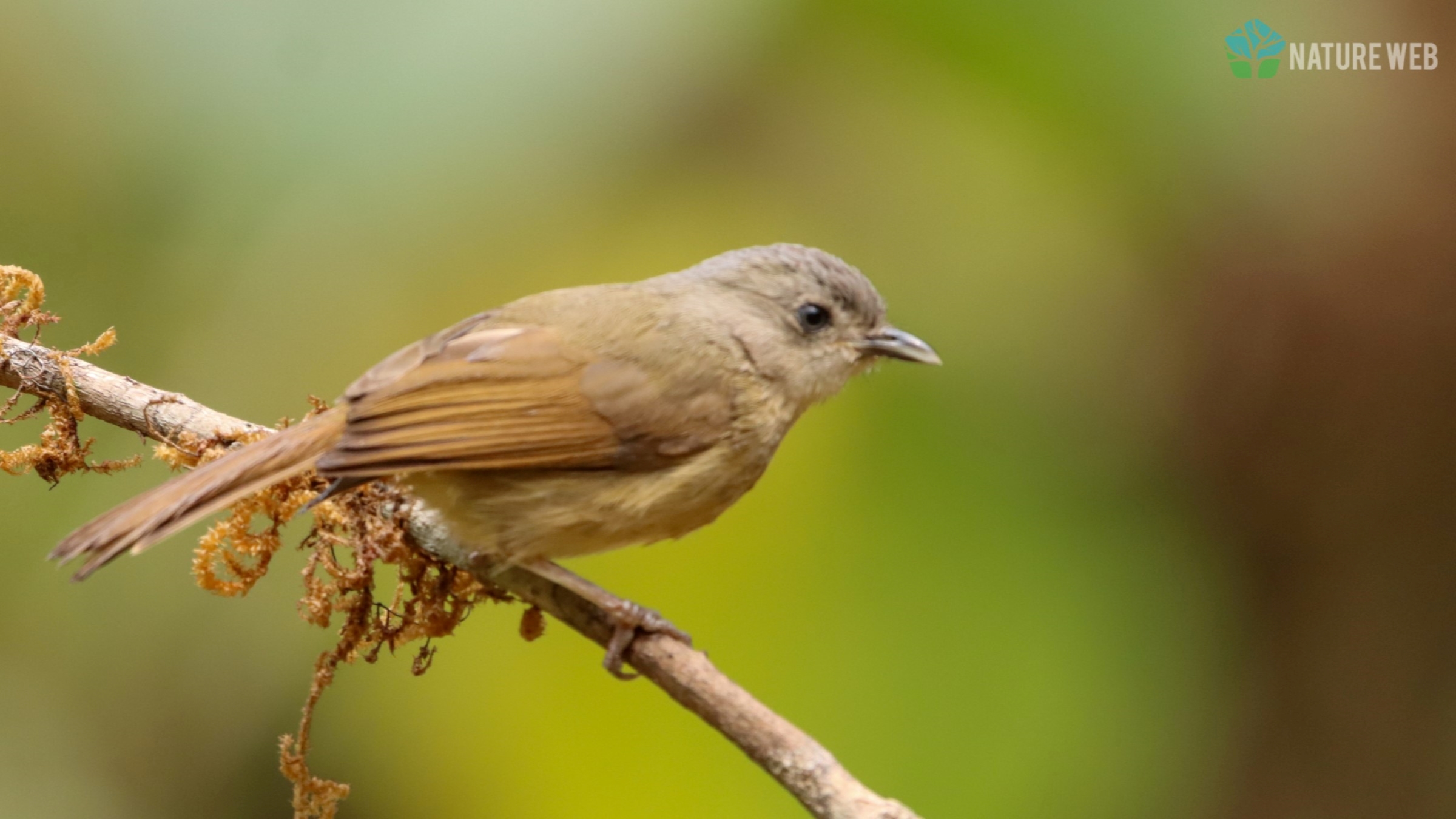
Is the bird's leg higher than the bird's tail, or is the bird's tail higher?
the bird's tail

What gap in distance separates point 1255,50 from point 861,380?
4.42ft

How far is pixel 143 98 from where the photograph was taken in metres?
2.86

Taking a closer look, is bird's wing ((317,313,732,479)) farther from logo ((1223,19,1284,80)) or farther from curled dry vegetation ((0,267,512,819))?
logo ((1223,19,1284,80))

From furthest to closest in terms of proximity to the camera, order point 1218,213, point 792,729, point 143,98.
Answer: point 1218,213 → point 143,98 → point 792,729

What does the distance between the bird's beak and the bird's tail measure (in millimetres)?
1218

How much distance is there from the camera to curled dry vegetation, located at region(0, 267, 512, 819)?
2.46m

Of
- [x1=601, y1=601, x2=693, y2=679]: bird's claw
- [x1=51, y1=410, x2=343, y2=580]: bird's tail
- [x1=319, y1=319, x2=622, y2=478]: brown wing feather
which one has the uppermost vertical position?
[x1=319, y1=319, x2=622, y2=478]: brown wing feather

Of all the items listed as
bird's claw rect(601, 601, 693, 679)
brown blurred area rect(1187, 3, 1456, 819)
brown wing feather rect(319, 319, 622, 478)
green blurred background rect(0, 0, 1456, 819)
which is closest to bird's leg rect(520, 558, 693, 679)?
bird's claw rect(601, 601, 693, 679)

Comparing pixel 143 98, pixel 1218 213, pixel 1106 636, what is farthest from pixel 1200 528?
pixel 143 98

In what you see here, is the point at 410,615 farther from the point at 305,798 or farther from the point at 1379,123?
the point at 1379,123

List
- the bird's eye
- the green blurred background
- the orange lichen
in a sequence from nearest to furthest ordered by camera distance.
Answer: the orange lichen, the green blurred background, the bird's eye

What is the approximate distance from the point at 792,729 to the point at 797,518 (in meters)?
1.15

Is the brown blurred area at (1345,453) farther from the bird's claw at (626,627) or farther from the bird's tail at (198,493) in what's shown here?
the bird's tail at (198,493)

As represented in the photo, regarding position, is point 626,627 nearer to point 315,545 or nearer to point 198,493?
point 315,545
